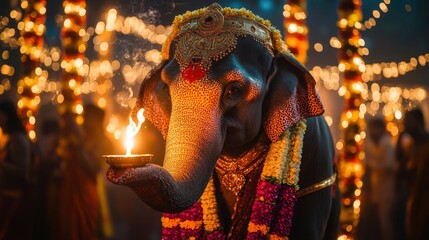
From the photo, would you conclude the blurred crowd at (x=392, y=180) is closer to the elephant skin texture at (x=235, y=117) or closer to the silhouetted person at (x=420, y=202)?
the silhouetted person at (x=420, y=202)

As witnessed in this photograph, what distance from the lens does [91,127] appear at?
8406 mm

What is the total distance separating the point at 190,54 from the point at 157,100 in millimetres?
352

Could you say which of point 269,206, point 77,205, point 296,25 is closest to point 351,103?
point 296,25

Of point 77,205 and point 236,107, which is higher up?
point 236,107

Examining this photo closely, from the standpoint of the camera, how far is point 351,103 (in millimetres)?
7129

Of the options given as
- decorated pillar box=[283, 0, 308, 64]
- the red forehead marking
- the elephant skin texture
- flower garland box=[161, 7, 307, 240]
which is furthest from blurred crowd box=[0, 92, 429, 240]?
the red forehead marking

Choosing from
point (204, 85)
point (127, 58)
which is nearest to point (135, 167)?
point (204, 85)

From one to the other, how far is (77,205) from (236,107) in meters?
4.71

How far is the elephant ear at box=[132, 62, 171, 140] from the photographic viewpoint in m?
3.96

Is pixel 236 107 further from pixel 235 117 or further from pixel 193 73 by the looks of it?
pixel 193 73

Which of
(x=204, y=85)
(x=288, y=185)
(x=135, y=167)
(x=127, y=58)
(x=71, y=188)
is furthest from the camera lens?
(x=71, y=188)

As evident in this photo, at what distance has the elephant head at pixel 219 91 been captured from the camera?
345 centimetres

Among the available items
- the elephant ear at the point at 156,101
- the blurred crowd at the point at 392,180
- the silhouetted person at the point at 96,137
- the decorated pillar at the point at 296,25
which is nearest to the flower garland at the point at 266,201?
the elephant ear at the point at 156,101

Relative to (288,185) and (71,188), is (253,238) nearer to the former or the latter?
(288,185)
